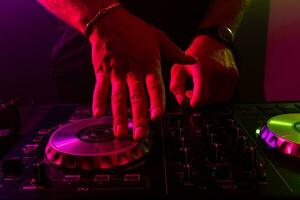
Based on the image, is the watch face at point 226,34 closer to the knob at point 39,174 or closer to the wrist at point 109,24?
the wrist at point 109,24

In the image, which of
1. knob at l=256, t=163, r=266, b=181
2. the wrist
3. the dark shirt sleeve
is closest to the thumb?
the wrist

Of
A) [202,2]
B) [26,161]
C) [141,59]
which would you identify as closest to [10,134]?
[26,161]

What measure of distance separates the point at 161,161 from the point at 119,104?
0.48 feet

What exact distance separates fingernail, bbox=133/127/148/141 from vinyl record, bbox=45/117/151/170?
0.01 meters

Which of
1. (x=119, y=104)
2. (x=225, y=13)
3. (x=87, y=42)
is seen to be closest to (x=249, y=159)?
(x=119, y=104)

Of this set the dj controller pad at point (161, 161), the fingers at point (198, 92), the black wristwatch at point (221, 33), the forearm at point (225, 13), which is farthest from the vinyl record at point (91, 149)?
the forearm at point (225, 13)

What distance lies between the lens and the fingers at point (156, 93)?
0.73m

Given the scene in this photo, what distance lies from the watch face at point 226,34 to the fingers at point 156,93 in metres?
0.38

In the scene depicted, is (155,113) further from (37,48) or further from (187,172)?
(37,48)

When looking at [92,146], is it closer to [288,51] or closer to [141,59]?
[141,59]

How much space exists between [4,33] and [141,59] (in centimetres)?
147

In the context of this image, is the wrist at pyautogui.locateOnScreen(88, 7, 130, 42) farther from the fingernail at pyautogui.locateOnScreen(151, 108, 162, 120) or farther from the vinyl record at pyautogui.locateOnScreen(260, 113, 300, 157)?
the vinyl record at pyautogui.locateOnScreen(260, 113, 300, 157)

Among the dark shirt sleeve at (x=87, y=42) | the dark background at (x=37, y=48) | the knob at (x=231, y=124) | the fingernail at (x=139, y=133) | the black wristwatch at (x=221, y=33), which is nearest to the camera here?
the fingernail at (x=139, y=133)

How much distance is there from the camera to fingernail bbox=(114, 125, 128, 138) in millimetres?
704
